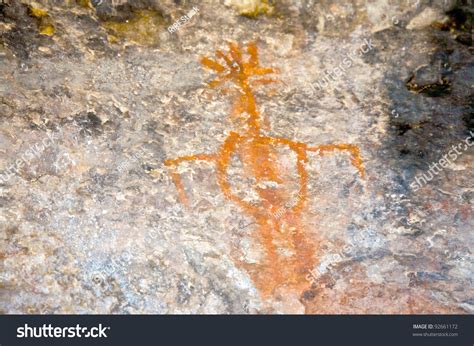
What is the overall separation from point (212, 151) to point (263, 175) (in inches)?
12.4

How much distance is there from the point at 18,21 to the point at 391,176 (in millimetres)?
2071

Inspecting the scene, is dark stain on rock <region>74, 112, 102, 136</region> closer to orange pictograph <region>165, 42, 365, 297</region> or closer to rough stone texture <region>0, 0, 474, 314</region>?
rough stone texture <region>0, 0, 474, 314</region>

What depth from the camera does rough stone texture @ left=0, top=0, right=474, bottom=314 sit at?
2.07 metres

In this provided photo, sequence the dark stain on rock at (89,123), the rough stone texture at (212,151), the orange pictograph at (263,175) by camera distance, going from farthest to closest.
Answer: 1. the dark stain on rock at (89,123)
2. the orange pictograph at (263,175)
3. the rough stone texture at (212,151)

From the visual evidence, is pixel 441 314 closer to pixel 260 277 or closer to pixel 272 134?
pixel 260 277

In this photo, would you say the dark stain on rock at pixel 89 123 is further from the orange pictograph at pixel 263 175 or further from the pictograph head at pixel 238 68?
the pictograph head at pixel 238 68

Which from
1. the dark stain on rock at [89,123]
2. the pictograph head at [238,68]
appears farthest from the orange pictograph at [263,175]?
the dark stain on rock at [89,123]

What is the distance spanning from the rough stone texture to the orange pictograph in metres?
0.04

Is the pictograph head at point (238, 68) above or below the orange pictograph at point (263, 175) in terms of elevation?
above

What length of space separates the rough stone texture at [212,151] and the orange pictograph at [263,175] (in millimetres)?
41

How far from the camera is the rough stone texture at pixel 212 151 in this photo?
81.4 inches

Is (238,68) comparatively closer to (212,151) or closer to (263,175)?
(212,151)

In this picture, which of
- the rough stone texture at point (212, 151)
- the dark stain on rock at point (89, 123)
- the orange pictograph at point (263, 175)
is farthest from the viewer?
the dark stain on rock at point (89, 123)

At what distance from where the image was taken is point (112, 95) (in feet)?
7.57
